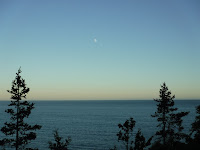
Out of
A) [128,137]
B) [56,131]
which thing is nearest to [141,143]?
[128,137]

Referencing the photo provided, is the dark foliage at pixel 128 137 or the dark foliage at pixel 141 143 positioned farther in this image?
the dark foliage at pixel 128 137

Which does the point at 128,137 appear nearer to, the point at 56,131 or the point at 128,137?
the point at 128,137

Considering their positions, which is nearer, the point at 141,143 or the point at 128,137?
the point at 141,143

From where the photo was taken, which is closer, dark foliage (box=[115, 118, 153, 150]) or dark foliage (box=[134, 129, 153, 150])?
dark foliage (box=[134, 129, 153, 150])

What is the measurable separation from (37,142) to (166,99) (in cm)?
5352

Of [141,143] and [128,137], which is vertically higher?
[141,143]

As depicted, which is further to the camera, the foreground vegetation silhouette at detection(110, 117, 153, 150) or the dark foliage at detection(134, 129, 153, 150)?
the foreground vegetation silhouette at detection(110, 117, 153, 150)

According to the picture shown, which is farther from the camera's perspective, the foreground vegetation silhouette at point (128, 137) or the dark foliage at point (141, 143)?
the foreground vegetation silhouette at point (128, 137)

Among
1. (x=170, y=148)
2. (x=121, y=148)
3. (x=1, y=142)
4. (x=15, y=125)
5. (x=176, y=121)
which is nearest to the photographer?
(x=170, y=148)

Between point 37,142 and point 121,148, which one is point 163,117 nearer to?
point 121,148

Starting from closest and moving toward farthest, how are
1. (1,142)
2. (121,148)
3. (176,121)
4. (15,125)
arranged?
(1,142)
(15,125)
(176,121)
(121,148)

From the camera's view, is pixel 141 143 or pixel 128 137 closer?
pixel 141 143

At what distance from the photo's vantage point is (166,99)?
3409 centimetres

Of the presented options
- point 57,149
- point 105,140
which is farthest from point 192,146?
point 105,140
